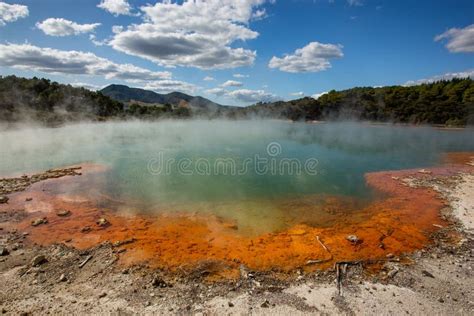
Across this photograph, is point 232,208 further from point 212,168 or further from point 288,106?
point 288,106

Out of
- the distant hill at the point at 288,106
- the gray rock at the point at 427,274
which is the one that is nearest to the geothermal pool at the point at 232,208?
the gray rock at the point at 427,274

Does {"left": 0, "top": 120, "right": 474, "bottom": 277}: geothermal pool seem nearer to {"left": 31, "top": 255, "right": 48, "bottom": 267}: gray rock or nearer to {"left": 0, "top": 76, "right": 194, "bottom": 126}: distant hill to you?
{"left": 31, "top": 255, "right": 48, "bottom": 267}: gray rock

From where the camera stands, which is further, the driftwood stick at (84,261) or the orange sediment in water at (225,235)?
the orange sediment in water at (225,235)

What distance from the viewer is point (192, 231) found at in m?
7.42

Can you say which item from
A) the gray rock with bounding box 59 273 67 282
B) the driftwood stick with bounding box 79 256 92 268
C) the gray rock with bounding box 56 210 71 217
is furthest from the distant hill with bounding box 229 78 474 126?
the gray rock with bounding box 59 273 67 282

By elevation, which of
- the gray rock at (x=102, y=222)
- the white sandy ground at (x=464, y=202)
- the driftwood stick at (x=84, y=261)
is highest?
the white sandy ground at (x=464, y=202)

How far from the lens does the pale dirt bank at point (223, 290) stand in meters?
4.29

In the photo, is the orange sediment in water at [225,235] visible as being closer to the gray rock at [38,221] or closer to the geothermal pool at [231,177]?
the gray rock at [38,221]

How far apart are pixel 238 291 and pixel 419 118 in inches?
2735

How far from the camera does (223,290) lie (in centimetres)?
475

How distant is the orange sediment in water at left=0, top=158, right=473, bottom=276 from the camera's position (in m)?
5.86

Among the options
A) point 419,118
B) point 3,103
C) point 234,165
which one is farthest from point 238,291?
point 419,118
